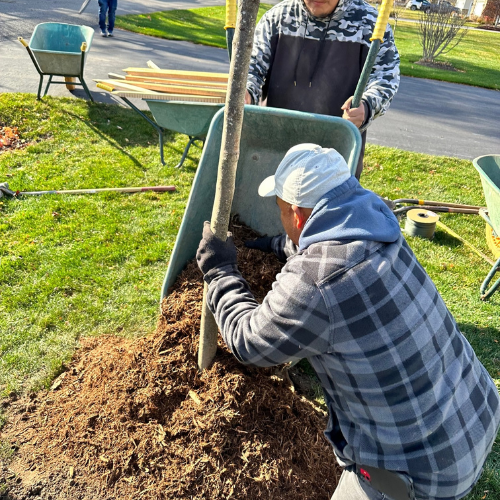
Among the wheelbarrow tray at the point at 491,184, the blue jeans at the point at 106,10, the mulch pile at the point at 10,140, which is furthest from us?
the blue jeans at the point at 106,10

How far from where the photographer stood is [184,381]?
2396 mm

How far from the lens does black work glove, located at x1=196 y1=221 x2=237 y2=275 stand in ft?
5.98

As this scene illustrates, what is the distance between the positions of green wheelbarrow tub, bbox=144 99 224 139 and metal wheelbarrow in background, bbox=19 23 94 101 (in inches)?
114

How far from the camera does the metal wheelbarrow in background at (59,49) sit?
260 inches

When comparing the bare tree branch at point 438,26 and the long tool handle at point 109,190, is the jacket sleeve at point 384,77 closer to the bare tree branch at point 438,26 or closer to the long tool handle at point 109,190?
the long tool handle at point 109,190

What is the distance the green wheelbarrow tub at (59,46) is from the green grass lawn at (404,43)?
5.89 m

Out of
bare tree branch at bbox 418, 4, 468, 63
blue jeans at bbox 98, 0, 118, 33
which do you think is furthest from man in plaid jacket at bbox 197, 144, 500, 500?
bare tree branch at bbox 418, 4, 468, 63

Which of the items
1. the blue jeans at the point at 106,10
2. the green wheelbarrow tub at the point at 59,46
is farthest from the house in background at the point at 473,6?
the green wheelbarrow tub at the point at 59,46

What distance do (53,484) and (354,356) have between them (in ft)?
5.83

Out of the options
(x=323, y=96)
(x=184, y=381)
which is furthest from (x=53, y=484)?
(x=323, y=96)

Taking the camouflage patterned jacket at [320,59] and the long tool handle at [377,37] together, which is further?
the camouflage patterned jacket at [320,59]

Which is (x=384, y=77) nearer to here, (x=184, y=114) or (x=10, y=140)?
(x=184, y=114)

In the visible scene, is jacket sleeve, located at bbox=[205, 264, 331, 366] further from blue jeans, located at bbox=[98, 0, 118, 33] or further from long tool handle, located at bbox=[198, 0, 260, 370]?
blue jeans, located at bbox=[98, 0, 118, 33]

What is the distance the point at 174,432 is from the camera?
2.21m
